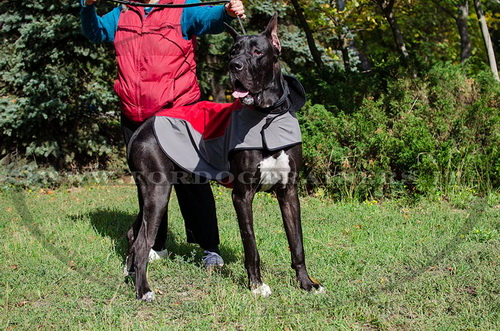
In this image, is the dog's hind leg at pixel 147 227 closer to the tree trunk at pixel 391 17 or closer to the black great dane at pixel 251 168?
the black great dane at pixel 251 168

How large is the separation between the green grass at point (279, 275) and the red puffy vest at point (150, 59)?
1.39 m

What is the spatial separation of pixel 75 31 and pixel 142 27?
5.15 meters

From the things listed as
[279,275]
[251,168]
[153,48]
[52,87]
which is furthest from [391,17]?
[251,168]

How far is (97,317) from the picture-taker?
3.42m

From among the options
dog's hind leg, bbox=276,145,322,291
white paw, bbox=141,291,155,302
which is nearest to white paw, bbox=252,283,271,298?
dog's hind leg, bbox=276,145,322,291

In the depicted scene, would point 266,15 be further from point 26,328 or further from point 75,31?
point 26,328

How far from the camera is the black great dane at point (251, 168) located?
3332 mm

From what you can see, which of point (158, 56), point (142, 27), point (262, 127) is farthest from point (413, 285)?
point (142, 27)

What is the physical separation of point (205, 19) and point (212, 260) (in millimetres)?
2017

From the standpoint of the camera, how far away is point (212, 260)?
4453mm

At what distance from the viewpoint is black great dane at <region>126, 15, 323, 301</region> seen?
3.33 m

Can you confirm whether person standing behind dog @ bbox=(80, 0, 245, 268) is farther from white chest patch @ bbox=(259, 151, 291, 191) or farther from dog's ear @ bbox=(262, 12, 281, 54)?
white chest patch @ bbox=(259, 151, 291, 191)

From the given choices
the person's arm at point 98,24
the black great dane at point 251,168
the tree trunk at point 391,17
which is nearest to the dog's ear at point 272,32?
the black great dane at point 251,168

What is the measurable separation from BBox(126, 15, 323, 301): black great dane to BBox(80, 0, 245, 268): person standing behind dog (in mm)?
279
